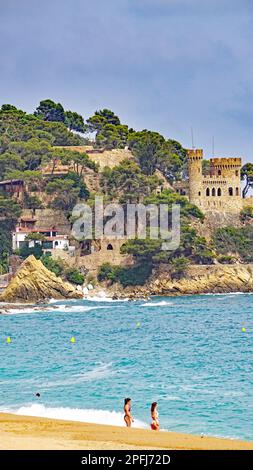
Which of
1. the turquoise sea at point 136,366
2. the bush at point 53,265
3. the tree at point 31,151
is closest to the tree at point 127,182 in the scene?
the tree at point 31,151

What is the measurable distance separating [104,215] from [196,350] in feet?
177

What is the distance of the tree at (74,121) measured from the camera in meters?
136

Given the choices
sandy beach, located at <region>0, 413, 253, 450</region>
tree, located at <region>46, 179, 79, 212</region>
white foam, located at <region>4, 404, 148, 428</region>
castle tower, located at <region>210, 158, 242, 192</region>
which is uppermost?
castle tower, located at <region>210, 158, 242, 192</region>

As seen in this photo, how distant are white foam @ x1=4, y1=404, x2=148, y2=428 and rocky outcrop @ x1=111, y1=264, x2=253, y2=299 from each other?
210ft

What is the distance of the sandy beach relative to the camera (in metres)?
24.4

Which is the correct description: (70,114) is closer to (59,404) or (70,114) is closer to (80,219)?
(80,219)

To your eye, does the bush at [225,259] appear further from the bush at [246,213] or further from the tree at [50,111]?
the tree at [50,111]

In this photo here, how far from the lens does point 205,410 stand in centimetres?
3431

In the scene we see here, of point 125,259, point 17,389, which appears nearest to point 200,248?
point 125,259

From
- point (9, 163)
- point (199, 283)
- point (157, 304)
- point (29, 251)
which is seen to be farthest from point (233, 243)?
point (9, 163)

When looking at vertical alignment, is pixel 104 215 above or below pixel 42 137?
below

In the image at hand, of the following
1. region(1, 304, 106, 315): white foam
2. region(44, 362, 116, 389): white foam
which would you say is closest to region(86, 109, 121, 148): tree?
region(1, 304, 106, 315): white foam

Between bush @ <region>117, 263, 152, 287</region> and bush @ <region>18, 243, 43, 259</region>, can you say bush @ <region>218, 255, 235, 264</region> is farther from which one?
bush @ <region>18, 243, 43, 259</region>

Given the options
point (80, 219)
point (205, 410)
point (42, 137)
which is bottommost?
point (205, 410)
